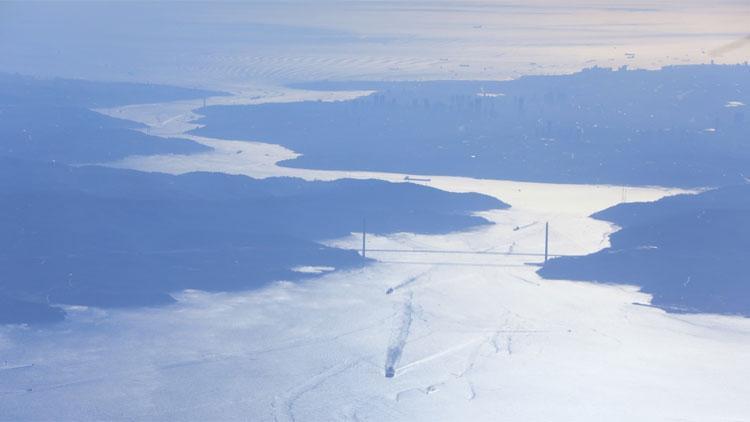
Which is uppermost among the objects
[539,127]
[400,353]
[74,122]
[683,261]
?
[539,127]

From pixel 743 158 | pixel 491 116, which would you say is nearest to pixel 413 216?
pixel 743 158

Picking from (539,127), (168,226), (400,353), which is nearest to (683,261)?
(400,353)

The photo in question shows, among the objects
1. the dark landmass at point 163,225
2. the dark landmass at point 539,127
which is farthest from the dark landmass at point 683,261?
the dark landmass at point 539,127

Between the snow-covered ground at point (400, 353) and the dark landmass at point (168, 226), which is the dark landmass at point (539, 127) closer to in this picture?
the dark landmass at point (168, 226)

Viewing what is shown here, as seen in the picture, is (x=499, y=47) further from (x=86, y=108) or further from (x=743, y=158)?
(x=743, y=158)

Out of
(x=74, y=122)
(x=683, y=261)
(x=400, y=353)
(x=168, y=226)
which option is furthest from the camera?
(x=74, y=122)

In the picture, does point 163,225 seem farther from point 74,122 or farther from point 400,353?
point 74,122
